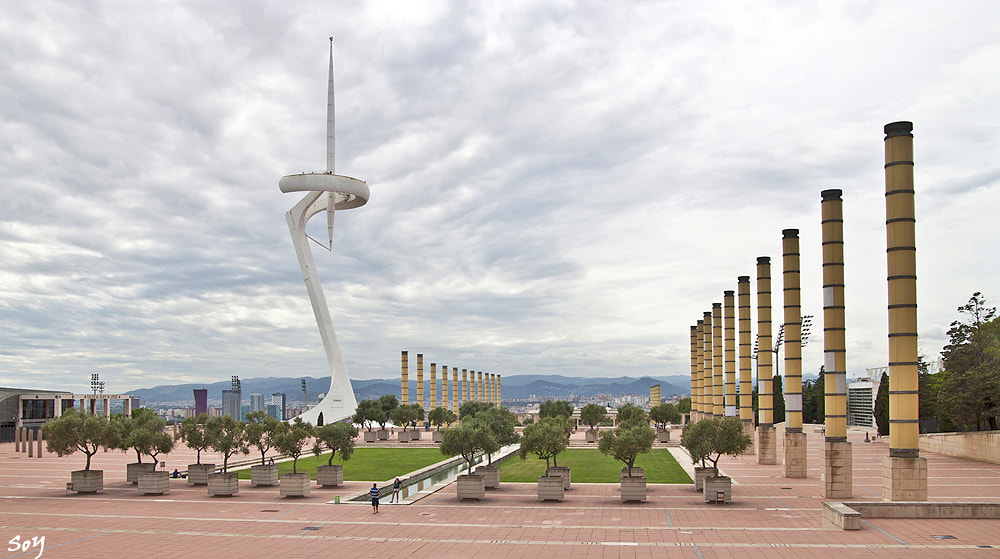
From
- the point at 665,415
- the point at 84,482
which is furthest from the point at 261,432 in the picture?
the point at 665,415

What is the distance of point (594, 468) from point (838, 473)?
1389 cm

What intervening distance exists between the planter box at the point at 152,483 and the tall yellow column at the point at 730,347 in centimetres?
3435

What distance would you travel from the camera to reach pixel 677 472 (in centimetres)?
3606

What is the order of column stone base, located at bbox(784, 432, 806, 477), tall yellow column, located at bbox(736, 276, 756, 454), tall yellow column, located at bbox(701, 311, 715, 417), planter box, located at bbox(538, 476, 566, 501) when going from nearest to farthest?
planter box, located at bbox(538, 476, 566, 501)
column stone base, located at bbox(784, 432, 806, 477)
tall yellow column, located at bbox(736, 276, 756, 454)
tall yellow column, located at bbox(701, 311, 715, 417)

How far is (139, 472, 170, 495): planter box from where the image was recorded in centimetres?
3061

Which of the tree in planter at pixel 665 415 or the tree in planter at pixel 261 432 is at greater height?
the tree in planter at pixel 261 432

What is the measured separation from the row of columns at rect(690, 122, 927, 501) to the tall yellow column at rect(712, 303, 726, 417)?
27.9 feet

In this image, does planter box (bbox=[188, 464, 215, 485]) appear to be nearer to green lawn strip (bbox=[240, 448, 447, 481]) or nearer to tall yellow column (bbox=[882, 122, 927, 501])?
green lawn strip (bbox=[240, 448, 447, 481])

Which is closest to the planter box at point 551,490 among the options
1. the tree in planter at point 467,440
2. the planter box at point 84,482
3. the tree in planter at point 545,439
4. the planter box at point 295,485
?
the tree in planter at point 545,439

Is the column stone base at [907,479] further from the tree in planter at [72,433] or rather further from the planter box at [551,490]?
the tree in planter at [72,433]

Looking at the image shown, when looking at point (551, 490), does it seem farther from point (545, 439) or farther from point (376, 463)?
point (376, 463)

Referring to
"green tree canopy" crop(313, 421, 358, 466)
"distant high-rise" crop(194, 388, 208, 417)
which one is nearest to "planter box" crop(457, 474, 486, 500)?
"green tree canopy" crop(313, 421, 358, 466)

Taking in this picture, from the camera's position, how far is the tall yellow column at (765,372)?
→ 38.8 meters

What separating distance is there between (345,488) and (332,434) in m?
2.42
